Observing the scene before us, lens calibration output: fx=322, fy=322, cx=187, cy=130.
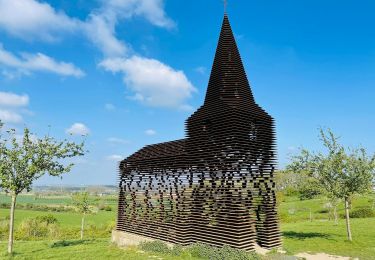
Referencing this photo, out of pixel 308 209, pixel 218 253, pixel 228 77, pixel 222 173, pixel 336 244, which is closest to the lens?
pixel 218 253

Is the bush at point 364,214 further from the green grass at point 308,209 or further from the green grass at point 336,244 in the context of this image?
the green grass at point 336,244

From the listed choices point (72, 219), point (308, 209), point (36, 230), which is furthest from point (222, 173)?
point (72, 219)

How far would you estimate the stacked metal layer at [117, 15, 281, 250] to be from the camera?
17062mm

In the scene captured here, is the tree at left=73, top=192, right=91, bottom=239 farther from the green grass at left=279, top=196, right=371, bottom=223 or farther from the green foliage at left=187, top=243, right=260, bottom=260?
the green grass at left=279, top=196, right=371, bottom=223

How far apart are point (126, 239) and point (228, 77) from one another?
46.3 feet

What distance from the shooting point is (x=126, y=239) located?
79.3 ft

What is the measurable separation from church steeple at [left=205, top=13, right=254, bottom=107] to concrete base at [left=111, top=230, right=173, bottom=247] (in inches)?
420

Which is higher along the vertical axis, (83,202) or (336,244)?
(83,202)

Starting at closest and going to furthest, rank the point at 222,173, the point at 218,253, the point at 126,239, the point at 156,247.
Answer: the point at 218,253, the point at 222,173, the point at 156,247, the point at 126,239

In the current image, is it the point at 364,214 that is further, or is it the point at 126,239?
the point at 364,214

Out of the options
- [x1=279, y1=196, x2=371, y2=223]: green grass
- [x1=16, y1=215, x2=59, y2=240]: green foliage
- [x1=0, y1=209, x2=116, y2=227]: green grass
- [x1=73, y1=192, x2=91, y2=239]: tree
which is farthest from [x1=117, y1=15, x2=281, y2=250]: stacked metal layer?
[x1=0, y1=209, x2=116, y2=227]: green grass

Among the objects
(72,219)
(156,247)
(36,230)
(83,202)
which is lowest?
(72,219)

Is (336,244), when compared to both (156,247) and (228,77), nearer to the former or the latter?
(156,247)

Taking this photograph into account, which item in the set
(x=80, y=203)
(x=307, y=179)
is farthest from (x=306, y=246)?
(x=80, y=203)
